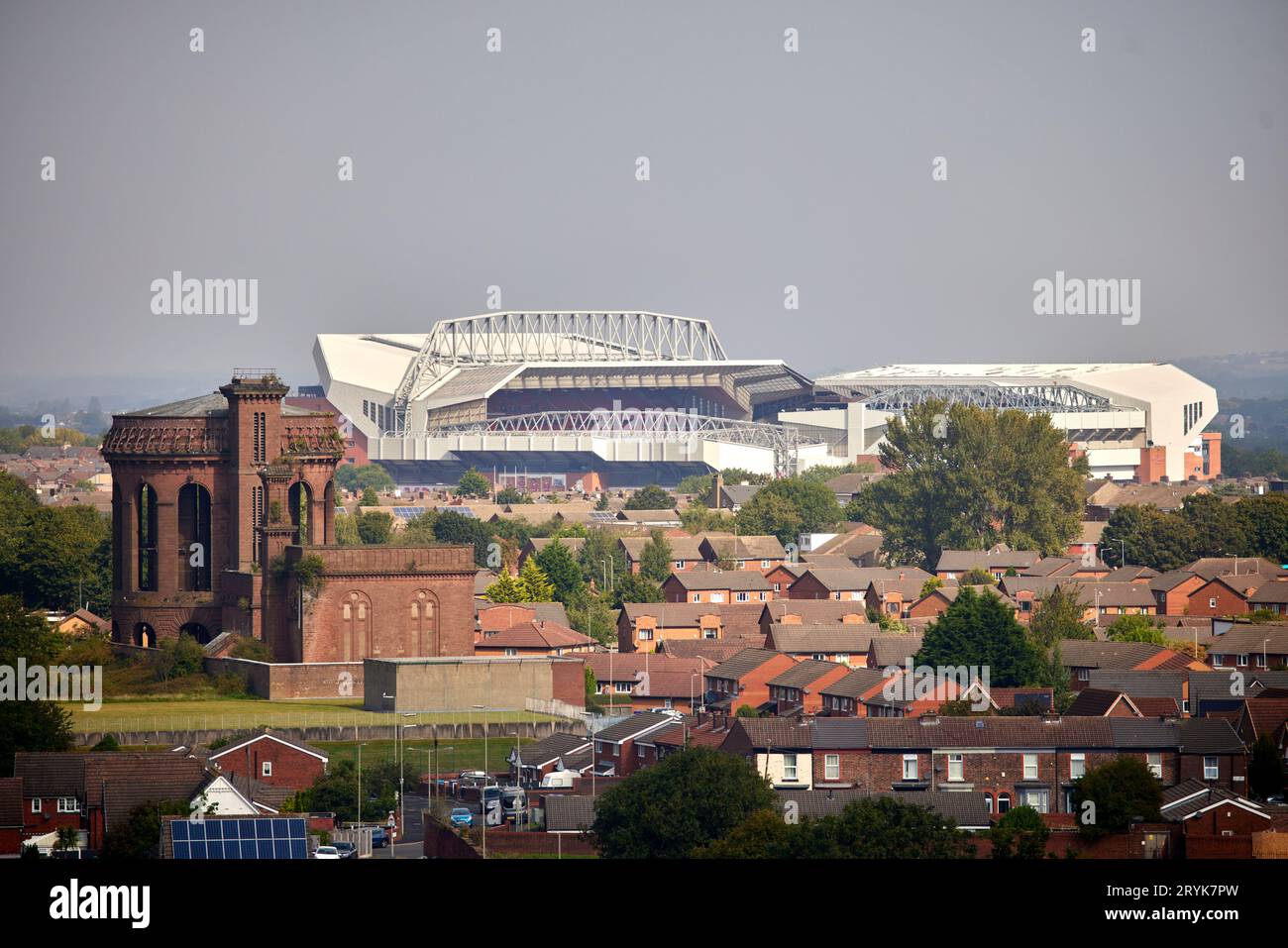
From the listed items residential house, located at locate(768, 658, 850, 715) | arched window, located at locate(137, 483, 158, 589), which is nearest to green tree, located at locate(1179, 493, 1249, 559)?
residential house, located at locate(768, 658, 850, 715)

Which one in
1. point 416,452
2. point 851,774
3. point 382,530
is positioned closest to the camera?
point 851,774


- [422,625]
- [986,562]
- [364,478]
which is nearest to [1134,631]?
[422,625]

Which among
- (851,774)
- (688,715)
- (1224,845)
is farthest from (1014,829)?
(688,715)

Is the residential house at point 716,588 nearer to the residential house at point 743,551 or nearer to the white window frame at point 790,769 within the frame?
the residential house at point 743,551

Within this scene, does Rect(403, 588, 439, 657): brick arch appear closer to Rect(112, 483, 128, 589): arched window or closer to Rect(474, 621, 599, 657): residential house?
Rect(474, 621, 599, 657): residential house

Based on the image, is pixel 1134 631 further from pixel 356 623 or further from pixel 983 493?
pixel 983 493
